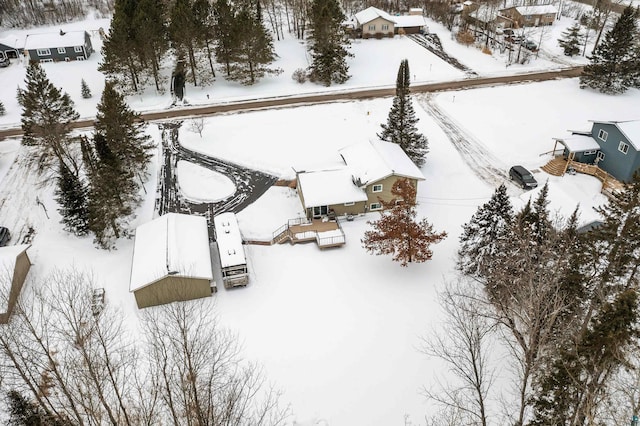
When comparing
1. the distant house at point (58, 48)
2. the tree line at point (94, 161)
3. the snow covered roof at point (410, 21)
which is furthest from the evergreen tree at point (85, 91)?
the snow covered roof at point (410, 21)

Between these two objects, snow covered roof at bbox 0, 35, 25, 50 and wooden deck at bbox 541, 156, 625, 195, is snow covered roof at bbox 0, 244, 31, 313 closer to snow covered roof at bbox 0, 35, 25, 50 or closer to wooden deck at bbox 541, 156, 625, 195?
wooden deck at bbox 541, 156, 625, 195

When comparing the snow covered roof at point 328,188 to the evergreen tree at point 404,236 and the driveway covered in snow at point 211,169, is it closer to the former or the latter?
the driveway covered in snow at point 211,169

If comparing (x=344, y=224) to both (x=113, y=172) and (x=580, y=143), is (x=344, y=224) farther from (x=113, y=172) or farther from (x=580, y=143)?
(x=580, y=143)

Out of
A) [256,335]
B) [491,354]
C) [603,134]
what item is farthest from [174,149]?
[603,134]

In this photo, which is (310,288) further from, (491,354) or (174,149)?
(174,149)

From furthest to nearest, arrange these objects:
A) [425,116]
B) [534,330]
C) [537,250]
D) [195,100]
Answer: [195,100]
[425,116]
[537,250]
[534,330]

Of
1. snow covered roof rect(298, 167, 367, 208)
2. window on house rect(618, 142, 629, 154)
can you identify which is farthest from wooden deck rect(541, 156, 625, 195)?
snow covered roof rect(298, 167, 367, 208)
